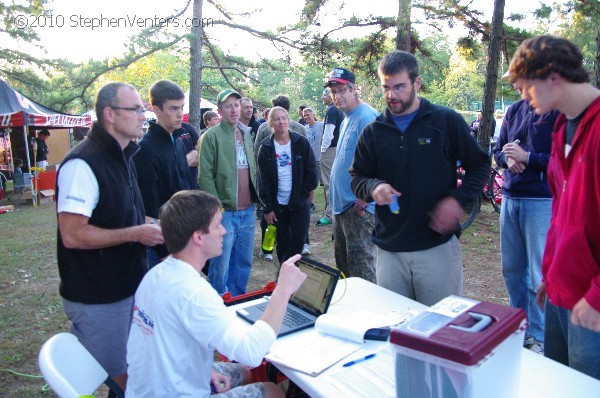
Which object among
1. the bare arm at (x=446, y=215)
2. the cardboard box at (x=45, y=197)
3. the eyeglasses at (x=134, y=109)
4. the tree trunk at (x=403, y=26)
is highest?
the tree trunk at (x=403, y=26)

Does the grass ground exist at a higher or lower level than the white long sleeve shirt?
lower

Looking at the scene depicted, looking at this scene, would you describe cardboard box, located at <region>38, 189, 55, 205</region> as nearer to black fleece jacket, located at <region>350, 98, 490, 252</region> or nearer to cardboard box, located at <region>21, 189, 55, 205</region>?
A: cardboard box, located at <region>21, 189, 55, 205</region>

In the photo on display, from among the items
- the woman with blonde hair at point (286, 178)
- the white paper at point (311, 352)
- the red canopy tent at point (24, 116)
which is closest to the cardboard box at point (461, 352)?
the white paper at point (311, 352)

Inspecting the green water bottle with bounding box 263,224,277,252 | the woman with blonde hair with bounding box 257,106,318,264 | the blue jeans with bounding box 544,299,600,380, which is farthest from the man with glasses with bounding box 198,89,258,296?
the blue jeans with bounding box 544,299,600,380

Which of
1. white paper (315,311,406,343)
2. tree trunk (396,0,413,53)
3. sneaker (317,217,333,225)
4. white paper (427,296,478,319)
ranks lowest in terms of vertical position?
sneaker (317,217,333,225)

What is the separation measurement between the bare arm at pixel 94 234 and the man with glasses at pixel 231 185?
1.68 m

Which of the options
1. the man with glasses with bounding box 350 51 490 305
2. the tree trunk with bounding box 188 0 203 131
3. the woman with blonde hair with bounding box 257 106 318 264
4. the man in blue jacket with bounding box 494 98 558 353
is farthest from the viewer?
the tree trunk with bounding box 188 0 203 131

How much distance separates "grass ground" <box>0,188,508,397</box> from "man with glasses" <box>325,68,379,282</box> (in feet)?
4.95

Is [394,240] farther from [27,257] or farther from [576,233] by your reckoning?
[27,257]

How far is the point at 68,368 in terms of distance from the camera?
1.78 m

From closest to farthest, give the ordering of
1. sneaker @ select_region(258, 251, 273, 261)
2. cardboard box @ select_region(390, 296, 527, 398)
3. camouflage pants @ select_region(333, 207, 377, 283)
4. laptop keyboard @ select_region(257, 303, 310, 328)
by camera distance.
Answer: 1. cardboard box @ select_region(390, 296, 527, 398)
2. laptop keyboard @ select_region(257, 303, 310, 328)
3. camouflage pants @ select_region(333, 207, 377, 283)
4. sneaker @ select_region(258, 251, 273, 261)

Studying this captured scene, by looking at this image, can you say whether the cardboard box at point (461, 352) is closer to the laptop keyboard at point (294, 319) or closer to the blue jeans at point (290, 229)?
the laptop keyboard at point (294, 319)

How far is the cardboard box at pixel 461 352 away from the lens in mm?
1188

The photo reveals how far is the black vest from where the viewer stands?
2236 mm
